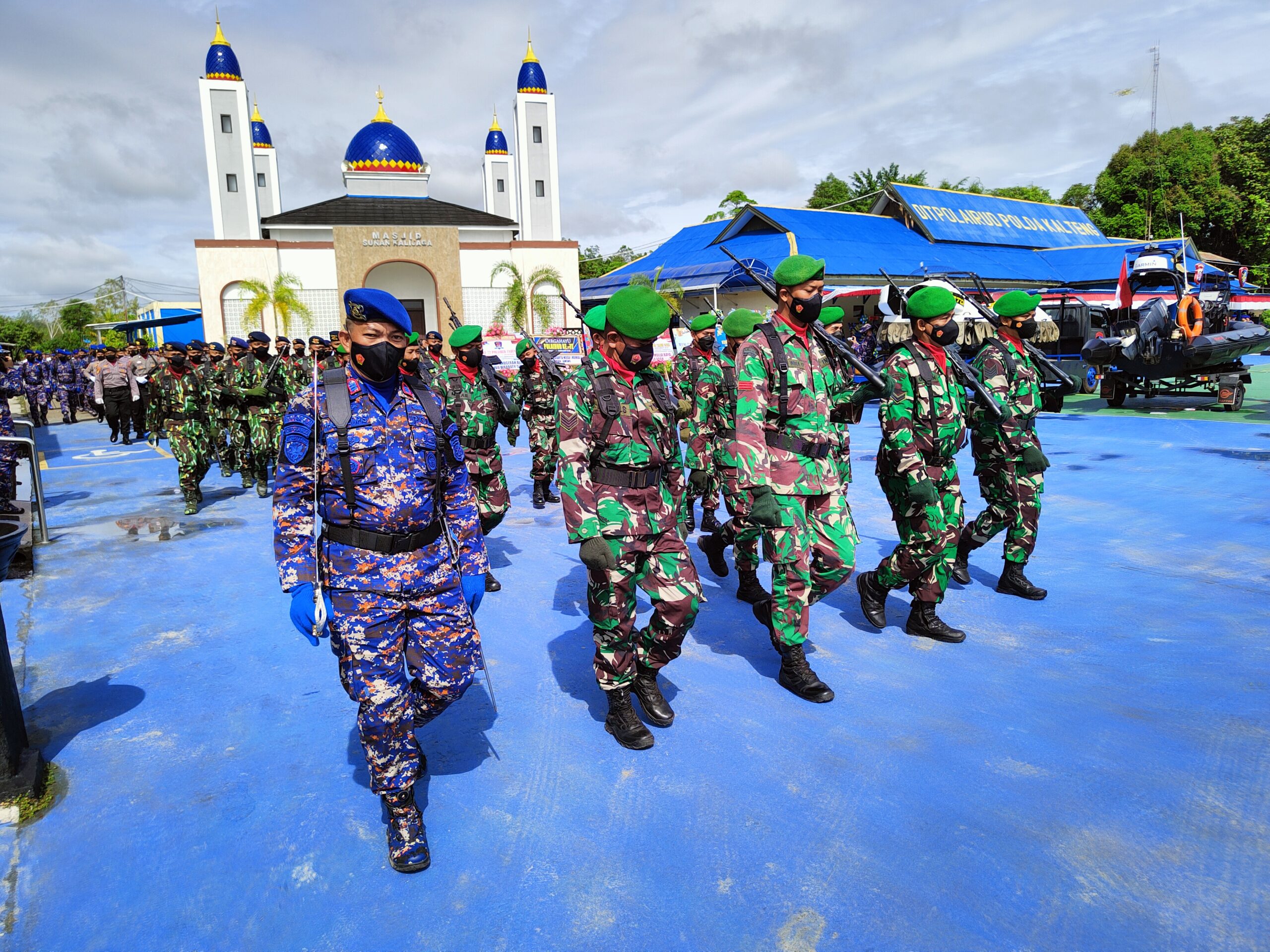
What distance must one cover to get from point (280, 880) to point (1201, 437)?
41.1ft

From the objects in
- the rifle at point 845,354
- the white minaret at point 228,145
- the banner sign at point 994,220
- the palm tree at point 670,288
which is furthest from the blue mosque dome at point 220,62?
the rifle at point 845,354

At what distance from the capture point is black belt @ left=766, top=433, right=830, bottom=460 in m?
4.05

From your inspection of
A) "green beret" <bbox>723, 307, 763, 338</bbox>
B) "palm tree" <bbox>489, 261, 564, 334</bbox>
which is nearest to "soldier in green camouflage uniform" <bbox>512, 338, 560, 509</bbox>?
"green beret" <bbox>723, 307, 763, 338</bbox>

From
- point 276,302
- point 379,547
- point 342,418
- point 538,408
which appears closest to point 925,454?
point 379,547

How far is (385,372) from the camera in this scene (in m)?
2.90

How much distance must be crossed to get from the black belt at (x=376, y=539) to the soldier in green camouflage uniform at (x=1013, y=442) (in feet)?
12.0

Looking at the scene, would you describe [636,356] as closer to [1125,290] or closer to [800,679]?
[800,679]

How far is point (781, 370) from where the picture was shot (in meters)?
4.00

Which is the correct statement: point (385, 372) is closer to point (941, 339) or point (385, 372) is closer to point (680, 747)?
point (680, 747)

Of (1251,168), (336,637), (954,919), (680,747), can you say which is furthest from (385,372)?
(1251,168)

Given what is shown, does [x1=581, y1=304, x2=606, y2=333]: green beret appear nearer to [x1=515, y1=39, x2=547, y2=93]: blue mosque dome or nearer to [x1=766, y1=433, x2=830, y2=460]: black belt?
[x1=766, y1=433, x2=830, y2=460]: black belt

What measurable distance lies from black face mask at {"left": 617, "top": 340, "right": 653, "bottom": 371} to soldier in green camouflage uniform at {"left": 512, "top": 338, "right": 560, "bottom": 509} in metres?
4.29

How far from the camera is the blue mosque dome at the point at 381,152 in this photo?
34.9 meters

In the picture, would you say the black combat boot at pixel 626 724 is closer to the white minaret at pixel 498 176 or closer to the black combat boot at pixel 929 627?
the black combat boot at pixel 929 627
